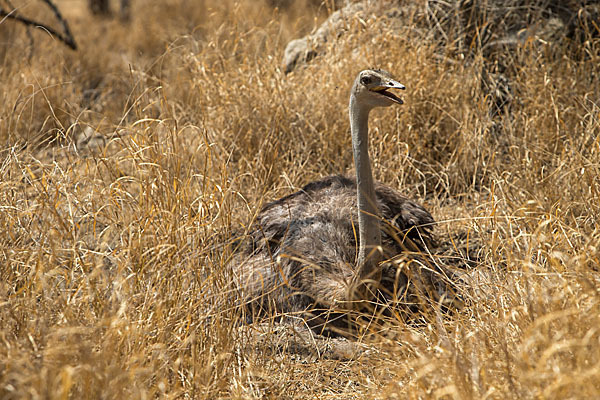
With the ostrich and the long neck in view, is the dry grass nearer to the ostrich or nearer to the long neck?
the ostrich

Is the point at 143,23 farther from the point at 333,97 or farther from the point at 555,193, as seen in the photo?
the point at 555,193

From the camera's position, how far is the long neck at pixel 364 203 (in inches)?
121

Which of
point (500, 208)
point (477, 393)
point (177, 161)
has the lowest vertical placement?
point (500, 208)

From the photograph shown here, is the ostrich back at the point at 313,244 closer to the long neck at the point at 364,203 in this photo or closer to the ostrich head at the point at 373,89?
the long neck at the point at 364,203

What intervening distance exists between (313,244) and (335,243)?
0.39 feet

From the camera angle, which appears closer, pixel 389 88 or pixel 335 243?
pixel 389 88

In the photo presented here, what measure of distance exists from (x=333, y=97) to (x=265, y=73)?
25.2 inches

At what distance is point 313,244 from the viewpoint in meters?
3.52

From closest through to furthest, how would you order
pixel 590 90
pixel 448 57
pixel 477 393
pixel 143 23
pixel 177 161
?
pixel 477 393
pixel 177 161
pixel 590 90
pixel 448 57
pixel 143 23

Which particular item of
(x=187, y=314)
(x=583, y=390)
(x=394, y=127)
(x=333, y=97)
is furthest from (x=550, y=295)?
(x=333, y=97)

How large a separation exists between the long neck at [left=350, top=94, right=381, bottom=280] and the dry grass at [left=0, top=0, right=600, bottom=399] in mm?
340

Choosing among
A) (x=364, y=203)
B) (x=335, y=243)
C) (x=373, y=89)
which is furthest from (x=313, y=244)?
(x=373, y=89)

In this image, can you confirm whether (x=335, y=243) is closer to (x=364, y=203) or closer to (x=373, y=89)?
(x=364, y=203)

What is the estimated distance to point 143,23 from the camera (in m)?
8.88
